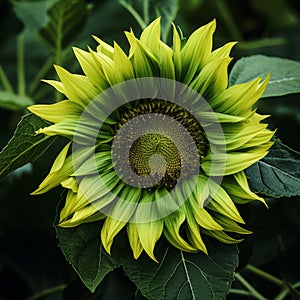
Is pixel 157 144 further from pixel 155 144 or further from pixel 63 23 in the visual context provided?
pixel 63 23

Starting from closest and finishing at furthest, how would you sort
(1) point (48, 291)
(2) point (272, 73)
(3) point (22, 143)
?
(3) point (22, 143) → (2) point (272, 73) → (1) point (48, 291)

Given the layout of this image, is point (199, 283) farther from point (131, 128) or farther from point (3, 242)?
point (3, 242)

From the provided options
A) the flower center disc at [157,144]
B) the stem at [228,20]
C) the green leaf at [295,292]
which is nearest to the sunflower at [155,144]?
the flower center disc at [157,144]

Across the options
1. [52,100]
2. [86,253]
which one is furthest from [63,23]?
[86,253]

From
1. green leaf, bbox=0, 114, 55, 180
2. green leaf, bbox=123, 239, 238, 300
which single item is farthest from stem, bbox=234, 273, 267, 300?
green leaf, bbox=0, 114, 55, 180

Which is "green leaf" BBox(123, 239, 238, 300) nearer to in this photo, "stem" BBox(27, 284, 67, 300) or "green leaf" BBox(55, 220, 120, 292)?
"green leaf" BBox(55, 220, 120, 292)

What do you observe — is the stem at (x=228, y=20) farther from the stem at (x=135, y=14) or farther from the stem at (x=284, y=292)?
the stem at (x=284, y=292)

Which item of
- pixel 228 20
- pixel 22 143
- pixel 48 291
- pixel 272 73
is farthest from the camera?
pixel 228 20
